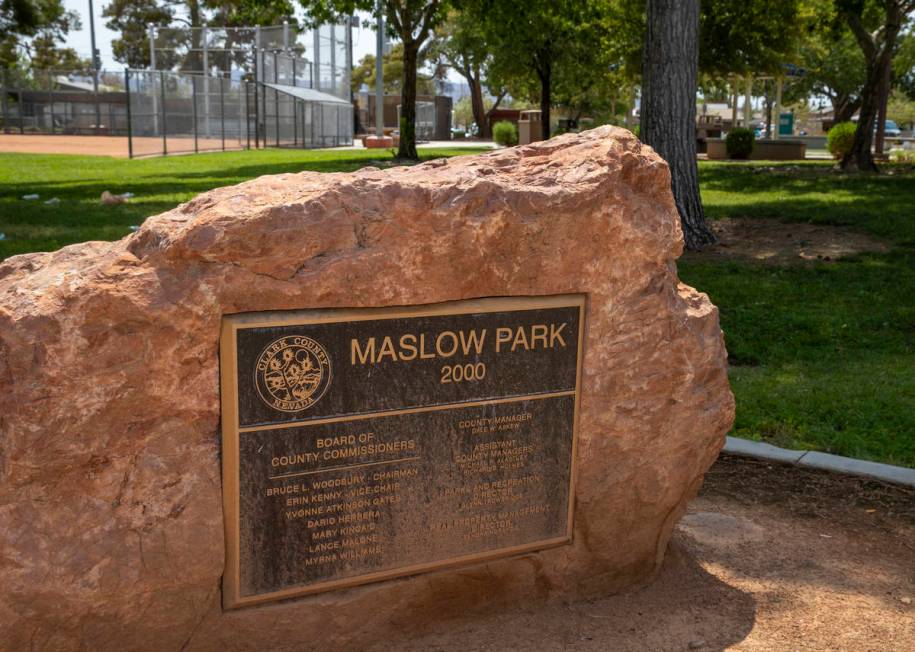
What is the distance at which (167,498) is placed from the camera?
9.96 ft

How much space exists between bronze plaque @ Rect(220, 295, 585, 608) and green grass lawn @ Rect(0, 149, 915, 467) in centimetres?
244

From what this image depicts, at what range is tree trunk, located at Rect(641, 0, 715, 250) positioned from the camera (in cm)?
1007

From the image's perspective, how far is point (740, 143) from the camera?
29.3 m

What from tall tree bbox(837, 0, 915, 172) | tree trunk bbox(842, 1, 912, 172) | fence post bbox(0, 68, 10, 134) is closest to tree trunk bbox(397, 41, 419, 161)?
tall tree bbox(837, 0, 915, 172)

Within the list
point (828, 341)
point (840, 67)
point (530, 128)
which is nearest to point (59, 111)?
point (530, 128)

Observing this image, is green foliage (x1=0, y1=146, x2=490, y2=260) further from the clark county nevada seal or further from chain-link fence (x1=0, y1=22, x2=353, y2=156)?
the clark county nevada seal

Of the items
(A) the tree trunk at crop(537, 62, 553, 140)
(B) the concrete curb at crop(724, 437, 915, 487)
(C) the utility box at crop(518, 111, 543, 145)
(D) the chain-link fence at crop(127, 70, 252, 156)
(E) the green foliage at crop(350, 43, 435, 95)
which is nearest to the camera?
(B) the concrete curb at crop(724, 437, 915, 487)

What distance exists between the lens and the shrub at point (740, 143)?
95.9 feet

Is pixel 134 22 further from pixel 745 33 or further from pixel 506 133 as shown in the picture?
pixel 745 33

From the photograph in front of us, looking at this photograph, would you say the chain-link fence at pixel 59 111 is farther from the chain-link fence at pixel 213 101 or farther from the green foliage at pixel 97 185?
the green foliage at pixel 97 185

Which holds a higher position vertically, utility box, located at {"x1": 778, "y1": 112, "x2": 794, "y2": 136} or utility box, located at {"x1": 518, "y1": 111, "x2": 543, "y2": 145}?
utility box, located at {"x1": 778, "y1": 112, "x2": 794, "y2": 136}

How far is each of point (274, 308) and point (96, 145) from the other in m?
32.2

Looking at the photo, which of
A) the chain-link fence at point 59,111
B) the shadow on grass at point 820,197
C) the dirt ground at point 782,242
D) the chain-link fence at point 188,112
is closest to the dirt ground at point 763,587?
the dirt ground at point 782,242

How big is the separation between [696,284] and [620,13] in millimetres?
16359
